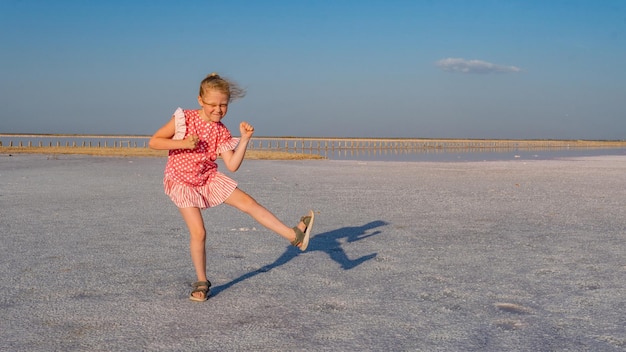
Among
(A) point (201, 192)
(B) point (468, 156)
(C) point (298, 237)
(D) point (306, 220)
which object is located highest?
(A) point (201, 192)

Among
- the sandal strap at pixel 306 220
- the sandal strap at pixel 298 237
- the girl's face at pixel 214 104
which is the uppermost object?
the girl's face at pixel 214 104

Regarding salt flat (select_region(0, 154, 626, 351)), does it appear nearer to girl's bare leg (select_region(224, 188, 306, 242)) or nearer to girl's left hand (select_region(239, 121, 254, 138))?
girl's bare leg (select_region(224, 188, 306, 242))

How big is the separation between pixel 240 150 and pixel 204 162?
316mm

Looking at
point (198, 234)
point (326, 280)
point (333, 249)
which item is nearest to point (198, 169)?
point (198, 234)

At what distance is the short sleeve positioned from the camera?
4715 millimetres

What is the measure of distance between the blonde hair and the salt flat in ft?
4.89

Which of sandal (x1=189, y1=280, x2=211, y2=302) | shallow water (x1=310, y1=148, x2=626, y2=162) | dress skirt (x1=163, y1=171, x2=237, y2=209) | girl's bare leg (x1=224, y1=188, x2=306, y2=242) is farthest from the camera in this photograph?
shallow water (x1=310, y1=148, x2=626, y2=162)

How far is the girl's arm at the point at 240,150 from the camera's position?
468 centimetres

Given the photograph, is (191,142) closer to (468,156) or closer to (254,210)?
(254,210)

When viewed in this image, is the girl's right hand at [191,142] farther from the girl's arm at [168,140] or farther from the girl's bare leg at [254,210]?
the girl's bare leg at [254,210]

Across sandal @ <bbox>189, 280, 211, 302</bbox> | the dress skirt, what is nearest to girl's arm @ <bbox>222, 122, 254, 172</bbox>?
the dress skirt

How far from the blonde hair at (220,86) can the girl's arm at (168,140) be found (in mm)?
340

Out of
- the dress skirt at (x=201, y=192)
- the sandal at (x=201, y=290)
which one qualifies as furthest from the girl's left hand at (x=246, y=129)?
the sandal at (x=201, y=290)

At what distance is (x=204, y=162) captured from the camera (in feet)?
16.0
